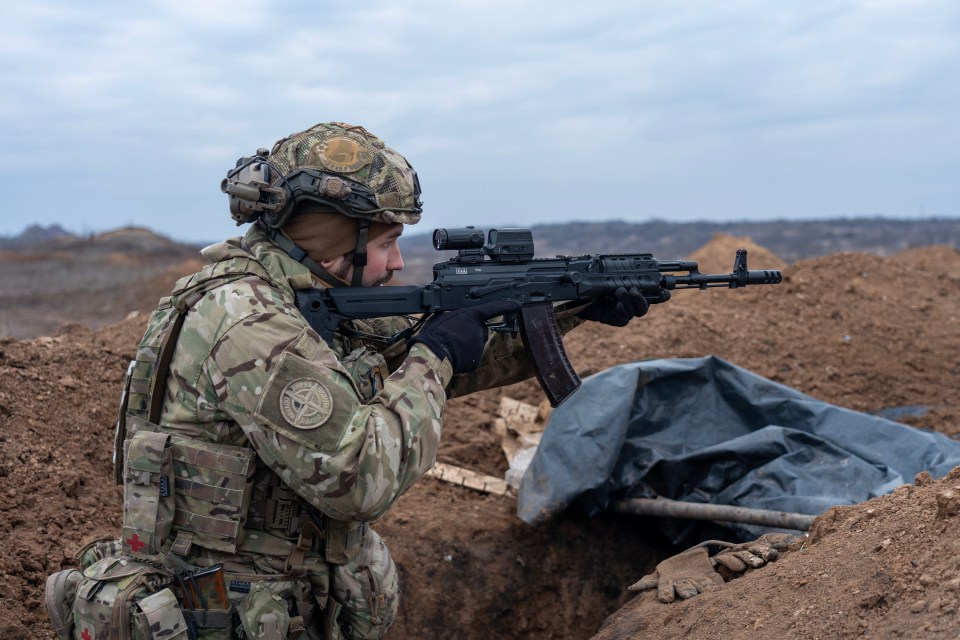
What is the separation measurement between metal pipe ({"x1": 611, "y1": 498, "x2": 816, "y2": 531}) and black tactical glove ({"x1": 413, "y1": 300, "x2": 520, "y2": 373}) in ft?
6.65

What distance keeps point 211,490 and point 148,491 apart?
22 centimetres

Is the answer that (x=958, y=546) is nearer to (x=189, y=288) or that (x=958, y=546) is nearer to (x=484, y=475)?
(x=189, y=288)

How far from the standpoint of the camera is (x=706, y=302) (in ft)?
32.6

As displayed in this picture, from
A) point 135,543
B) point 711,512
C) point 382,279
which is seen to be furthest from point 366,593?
point 711,512

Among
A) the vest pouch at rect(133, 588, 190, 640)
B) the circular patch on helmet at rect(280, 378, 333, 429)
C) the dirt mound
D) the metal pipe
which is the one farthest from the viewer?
the metal pipe

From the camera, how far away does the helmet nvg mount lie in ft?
10.5

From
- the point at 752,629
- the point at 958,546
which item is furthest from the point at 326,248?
the point at 958,546

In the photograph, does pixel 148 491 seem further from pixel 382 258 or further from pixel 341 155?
pixel 341 155

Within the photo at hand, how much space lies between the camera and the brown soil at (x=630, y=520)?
3080 millimetres

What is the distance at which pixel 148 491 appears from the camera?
3.07 m

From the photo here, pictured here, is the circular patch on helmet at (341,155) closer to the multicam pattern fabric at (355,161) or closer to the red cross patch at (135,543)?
the multicam pattern fabric at (355,161)

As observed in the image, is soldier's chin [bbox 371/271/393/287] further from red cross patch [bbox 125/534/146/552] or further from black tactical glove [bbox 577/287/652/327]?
red cross patch [bbox 125/534/146/552]

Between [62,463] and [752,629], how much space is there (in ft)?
12.7

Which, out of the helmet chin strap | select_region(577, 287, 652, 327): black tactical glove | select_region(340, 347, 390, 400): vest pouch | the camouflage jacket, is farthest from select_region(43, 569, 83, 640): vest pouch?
select_region(577, 287, 652, 327): black tactical glove
